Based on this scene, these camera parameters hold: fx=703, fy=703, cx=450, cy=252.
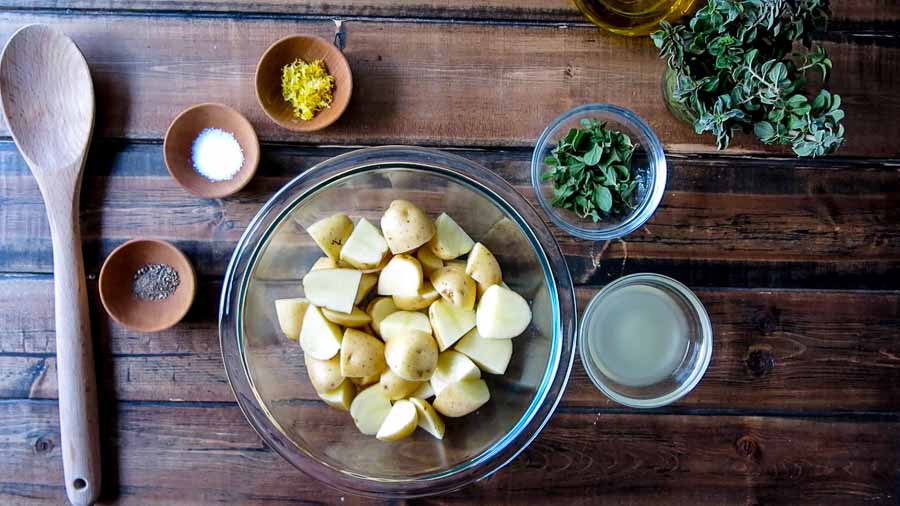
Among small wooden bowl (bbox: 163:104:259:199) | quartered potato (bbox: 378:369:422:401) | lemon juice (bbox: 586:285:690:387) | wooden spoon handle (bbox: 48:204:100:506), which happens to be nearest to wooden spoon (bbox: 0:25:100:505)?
wooden spoon handle (bbox: 48:204:100:506)

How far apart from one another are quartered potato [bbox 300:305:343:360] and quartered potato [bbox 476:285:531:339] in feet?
0.74

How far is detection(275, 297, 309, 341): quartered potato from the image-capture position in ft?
3.72

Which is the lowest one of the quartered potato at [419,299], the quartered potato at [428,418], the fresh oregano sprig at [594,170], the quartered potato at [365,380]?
the quartered potato at [428,418]

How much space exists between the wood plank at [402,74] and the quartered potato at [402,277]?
0.83 feet

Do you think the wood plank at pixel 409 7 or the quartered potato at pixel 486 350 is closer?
the quartered potato at pixel 486 350

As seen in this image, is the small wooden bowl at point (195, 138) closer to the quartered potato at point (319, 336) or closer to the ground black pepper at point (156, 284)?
the ground black pepper at point (156, 284)

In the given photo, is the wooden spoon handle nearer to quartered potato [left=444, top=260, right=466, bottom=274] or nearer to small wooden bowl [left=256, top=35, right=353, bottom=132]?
small wooden bowl [left=256, top=35, right=353, bottom=132]

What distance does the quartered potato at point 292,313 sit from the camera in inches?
44.7

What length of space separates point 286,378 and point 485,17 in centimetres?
72

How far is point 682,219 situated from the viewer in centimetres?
127

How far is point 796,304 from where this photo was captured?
1291 millimetres

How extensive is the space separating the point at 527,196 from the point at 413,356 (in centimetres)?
38

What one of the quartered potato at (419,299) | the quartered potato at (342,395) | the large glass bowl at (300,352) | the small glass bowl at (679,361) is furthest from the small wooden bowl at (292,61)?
the small glass bowl at (679,361)

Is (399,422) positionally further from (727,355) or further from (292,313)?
(727,355)
